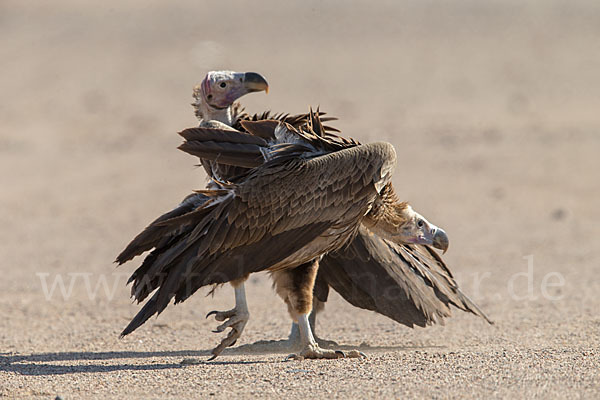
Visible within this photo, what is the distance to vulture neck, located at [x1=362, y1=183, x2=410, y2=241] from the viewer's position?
21.3 ft

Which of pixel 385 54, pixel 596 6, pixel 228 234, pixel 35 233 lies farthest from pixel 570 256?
pixel 596 6

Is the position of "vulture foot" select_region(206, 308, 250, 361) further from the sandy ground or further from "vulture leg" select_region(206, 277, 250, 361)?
the sandy ground

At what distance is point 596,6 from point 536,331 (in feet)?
81.8

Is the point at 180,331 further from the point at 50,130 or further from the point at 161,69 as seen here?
the point at 161,69

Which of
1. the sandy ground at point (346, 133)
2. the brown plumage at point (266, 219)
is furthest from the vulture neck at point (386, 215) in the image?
the sandy ground at point (346, 133)

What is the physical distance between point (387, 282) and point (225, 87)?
187 centimetres

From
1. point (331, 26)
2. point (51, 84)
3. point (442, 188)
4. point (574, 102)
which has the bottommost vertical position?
point (442, 188)

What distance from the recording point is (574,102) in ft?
71.2

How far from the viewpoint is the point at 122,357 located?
22.0ft

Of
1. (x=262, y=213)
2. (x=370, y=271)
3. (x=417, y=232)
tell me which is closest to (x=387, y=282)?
(x=370, y=271)

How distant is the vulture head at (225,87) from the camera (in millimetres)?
7074

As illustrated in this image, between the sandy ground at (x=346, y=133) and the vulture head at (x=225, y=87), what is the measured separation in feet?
6.14

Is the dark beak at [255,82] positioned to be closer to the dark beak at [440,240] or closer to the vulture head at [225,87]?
the vulture head at [225,87]

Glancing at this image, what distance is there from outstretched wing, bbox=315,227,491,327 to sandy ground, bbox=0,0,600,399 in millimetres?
315
